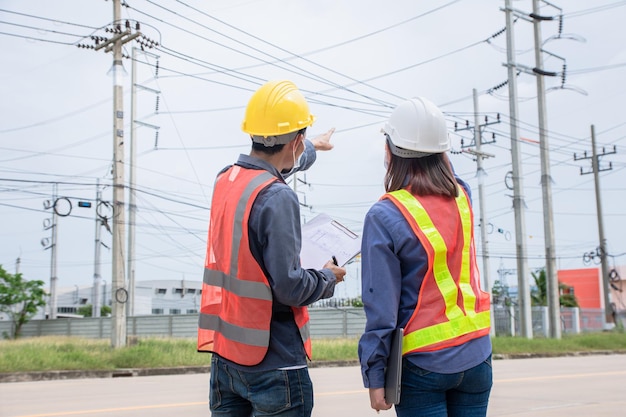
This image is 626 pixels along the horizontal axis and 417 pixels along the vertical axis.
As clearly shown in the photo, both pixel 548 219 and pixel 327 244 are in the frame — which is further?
pixel 548 219

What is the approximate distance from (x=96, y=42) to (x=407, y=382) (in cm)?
2393

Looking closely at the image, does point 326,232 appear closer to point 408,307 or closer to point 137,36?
point 408,307

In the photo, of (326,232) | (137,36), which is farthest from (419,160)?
(137,36)

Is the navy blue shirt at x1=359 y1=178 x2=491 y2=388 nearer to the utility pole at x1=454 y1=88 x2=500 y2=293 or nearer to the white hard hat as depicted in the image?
the white hard hat

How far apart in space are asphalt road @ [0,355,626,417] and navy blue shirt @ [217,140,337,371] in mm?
5732

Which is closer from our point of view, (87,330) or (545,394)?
(545,394)

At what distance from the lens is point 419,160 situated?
3.00 metres

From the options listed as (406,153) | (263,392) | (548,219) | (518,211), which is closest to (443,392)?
(263,392)

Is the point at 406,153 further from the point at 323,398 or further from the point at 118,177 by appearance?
the point at 118,177

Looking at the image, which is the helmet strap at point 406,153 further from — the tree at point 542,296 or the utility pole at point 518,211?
the tree at point 542,296

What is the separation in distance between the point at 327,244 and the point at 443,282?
0.66 metres

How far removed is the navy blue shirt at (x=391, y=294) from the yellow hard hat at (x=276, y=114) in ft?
1.61

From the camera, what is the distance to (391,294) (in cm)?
270

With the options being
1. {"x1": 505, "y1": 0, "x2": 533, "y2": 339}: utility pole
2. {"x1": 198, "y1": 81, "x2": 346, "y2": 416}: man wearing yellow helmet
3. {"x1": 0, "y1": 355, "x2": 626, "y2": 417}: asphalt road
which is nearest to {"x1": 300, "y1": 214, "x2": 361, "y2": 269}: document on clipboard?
{"x1": 198, "y1": 81, "x2": 346, "y2": 416}: man wearing yellow helmet
